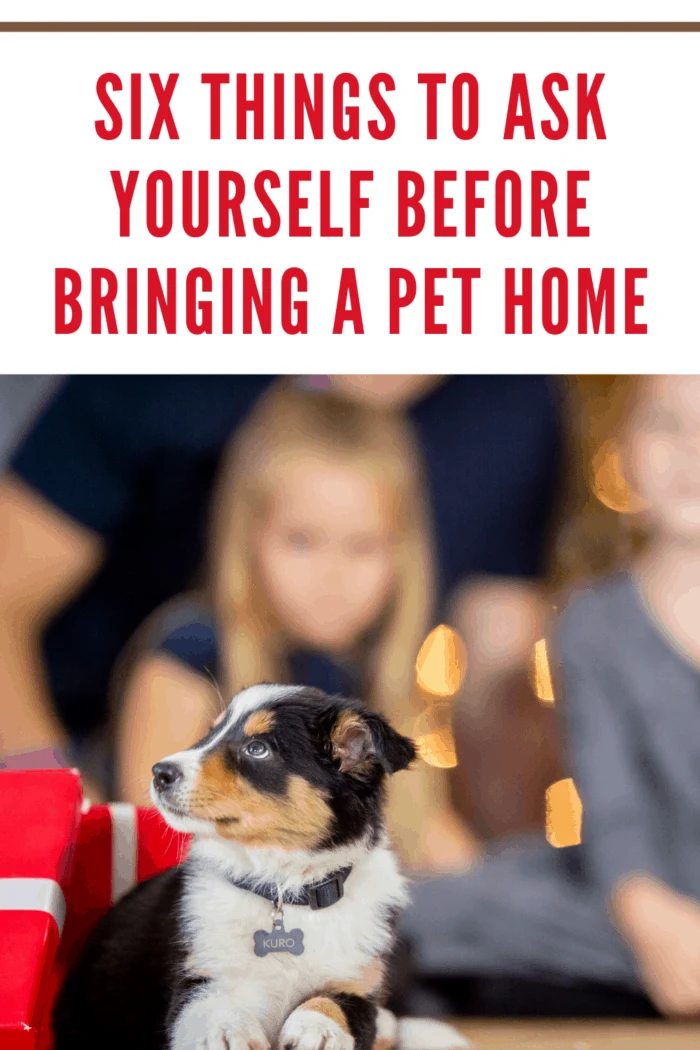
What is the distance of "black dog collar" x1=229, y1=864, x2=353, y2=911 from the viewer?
1.52m

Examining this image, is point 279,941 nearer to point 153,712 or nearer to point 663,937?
point 153,712

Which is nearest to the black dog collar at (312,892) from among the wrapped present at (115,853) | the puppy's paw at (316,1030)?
the puppy's paw at (316,1030)

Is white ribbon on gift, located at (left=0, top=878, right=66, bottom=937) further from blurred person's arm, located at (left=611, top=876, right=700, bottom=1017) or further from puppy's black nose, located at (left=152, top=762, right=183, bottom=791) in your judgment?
blurred person's arm, located at (left=611, top=876, right=700, bottom=1017)

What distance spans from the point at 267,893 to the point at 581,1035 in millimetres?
812

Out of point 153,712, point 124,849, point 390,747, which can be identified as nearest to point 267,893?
point 390,747

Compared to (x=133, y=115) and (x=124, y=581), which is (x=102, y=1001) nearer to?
(x=124, y=581)

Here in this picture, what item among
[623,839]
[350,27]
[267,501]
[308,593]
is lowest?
[623,839]

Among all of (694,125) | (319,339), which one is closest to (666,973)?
(319,339)

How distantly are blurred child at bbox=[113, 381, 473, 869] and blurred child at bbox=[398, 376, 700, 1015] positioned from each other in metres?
0.15

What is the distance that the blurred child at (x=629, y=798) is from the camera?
82.0 inches

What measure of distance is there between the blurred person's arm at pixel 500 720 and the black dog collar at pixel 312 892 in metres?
0.63

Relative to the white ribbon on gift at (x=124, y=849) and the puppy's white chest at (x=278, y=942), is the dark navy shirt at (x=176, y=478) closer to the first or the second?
the white ribbon on gift at (x=124, y=849)

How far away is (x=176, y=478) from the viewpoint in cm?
216

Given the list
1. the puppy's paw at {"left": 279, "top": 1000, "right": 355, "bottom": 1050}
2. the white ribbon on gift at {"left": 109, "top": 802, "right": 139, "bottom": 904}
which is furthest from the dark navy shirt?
the puppy's paw at {"left": 279, "top": 1000, "right": 355, "bottom": 1050}
